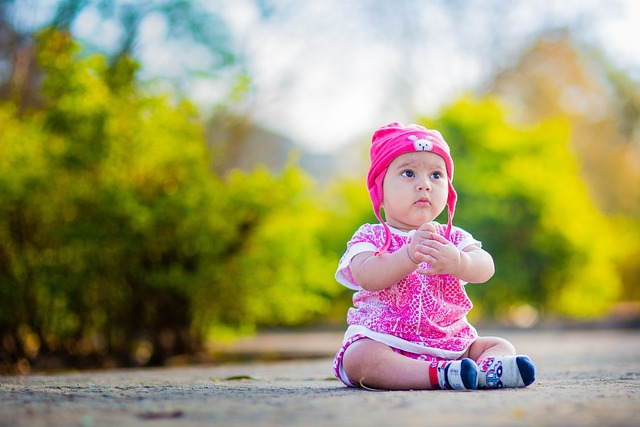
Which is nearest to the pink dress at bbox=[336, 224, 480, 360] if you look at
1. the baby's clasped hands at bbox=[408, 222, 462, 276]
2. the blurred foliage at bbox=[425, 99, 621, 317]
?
the baby's clasped hands at bbox=[408, 222, 462, 276]

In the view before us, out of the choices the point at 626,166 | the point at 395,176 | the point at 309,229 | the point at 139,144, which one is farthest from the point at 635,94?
the point at 395,176

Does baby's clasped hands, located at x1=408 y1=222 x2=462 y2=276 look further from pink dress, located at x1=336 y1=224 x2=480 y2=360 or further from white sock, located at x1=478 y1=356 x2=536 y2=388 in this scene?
white sock, located at x1=478 y1=356 x2=536 y2=388

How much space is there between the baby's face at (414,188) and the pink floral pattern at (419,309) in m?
0.07

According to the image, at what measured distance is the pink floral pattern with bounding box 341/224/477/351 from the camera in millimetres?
3189

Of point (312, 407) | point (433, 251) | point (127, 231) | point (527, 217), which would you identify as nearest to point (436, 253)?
point (433, 251)

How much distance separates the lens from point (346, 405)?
229 centimetres

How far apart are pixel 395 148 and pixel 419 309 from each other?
638 millimetres

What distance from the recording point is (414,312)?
10.5ft

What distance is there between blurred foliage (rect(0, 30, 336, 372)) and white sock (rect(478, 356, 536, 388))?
4.84m

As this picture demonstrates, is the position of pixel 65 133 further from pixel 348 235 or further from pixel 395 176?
pixel 348 235

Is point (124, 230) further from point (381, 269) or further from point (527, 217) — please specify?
point (527, 217)

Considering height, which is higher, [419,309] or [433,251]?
[433,251]

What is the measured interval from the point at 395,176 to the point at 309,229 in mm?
5606

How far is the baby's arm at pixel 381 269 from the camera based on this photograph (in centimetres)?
302
